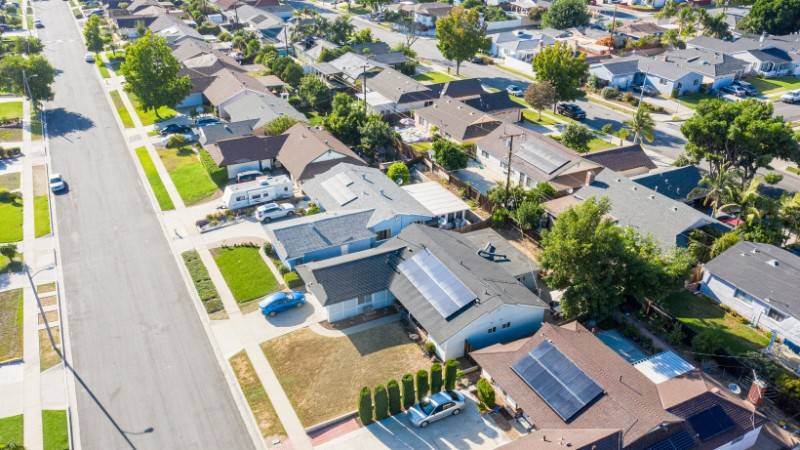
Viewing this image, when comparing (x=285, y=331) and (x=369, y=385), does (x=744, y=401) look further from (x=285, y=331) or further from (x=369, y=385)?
(x=285, y=331)

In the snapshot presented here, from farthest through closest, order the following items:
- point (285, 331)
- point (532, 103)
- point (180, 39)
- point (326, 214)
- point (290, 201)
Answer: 1. point (180, 39)
2. point (532, 103)
3. point (290, 201)
4. point (326, 214)
5. point (285, 331)

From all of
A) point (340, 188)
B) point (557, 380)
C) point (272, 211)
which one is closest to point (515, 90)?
point (340, 188)

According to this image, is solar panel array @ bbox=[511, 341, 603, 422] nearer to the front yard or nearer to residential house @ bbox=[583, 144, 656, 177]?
the front yard

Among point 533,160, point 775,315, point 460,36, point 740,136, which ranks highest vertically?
point 460,36

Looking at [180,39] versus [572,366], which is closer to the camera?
[572,366]

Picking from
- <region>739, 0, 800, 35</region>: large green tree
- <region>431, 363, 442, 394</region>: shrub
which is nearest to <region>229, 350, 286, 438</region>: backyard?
<region>431, 363, 442, 394</region>: shrub

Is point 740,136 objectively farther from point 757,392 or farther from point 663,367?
point 663,367

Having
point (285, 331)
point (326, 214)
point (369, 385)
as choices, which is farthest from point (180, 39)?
point (369, 385)
